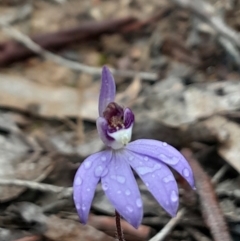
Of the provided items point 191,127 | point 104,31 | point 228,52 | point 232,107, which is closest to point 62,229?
point 191,127

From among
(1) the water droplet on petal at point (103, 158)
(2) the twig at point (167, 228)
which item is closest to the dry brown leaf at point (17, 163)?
(2) the twig at point (167, 228)

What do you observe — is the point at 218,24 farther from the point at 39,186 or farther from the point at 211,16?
the point at 39,186

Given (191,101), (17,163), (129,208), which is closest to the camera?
(129,208)

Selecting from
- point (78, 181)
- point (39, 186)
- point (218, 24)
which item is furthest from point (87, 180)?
point (218, 24)

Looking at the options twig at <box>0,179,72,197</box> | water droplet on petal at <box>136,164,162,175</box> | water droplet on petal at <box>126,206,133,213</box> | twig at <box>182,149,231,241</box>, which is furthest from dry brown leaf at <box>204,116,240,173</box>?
water droplet on petal at <box>126,206,133,213</box>

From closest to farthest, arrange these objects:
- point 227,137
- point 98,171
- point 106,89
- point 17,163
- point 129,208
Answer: point 129,208 → point 98,171 → point 106,89 → point 227,137 → point 17,163

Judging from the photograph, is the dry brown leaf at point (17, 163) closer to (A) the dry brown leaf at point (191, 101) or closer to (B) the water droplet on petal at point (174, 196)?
(A) the dry brown leaf at point (191, 101)

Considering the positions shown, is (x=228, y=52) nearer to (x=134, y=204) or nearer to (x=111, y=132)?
(x=111, y=132)
